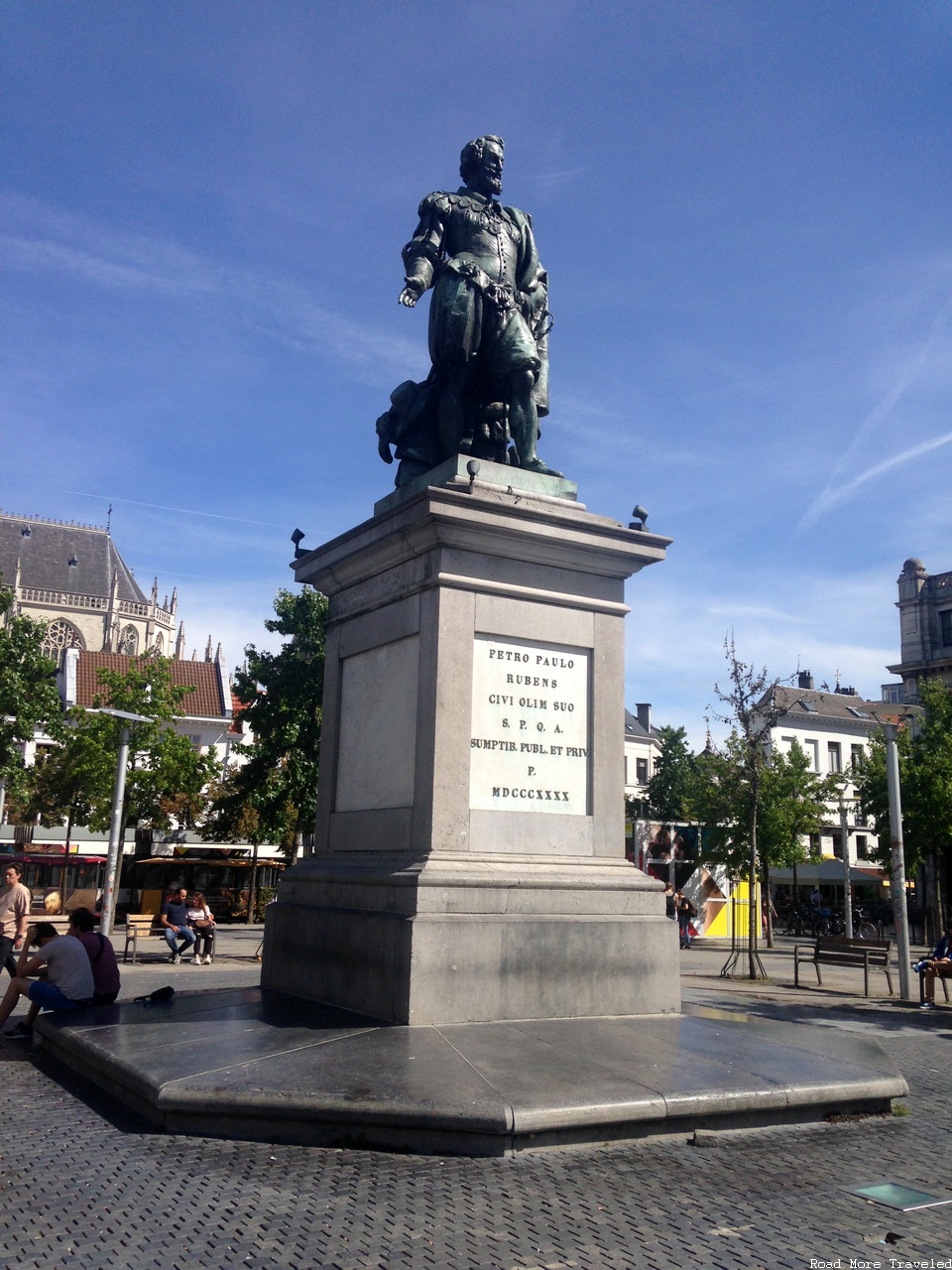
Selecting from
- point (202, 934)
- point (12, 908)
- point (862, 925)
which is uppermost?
point (12, 908)

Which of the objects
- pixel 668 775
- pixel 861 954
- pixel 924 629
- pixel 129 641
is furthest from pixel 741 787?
pixel 129 641

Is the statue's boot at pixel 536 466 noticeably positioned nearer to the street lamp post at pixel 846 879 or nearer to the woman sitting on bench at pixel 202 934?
the woman sitting on bench at pixel 202 934

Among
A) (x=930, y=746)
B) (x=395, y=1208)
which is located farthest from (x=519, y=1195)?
(x=930, y=746)

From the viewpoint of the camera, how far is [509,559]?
824 centimetres

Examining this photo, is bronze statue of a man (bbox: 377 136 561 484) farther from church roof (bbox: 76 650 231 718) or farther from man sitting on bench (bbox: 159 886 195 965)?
church roof (bbox: 76 650 231 718)

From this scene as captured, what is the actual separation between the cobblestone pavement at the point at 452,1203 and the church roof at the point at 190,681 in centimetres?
6767

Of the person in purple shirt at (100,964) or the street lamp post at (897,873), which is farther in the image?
the street lamp post at (897,873)

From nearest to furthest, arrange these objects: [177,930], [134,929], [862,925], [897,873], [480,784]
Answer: [480,784], [897,873], [177,930], [134,929], [862,925]

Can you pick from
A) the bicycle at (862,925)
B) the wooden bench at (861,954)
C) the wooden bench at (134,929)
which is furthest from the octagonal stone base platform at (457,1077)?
the bicycle at (862,925)

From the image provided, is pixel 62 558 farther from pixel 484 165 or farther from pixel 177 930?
pixel 484 165

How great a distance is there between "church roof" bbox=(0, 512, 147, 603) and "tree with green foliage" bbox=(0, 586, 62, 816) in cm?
6687

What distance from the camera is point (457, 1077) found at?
5512mm

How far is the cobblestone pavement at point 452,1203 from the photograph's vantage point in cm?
382

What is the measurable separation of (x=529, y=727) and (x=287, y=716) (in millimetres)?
24862
